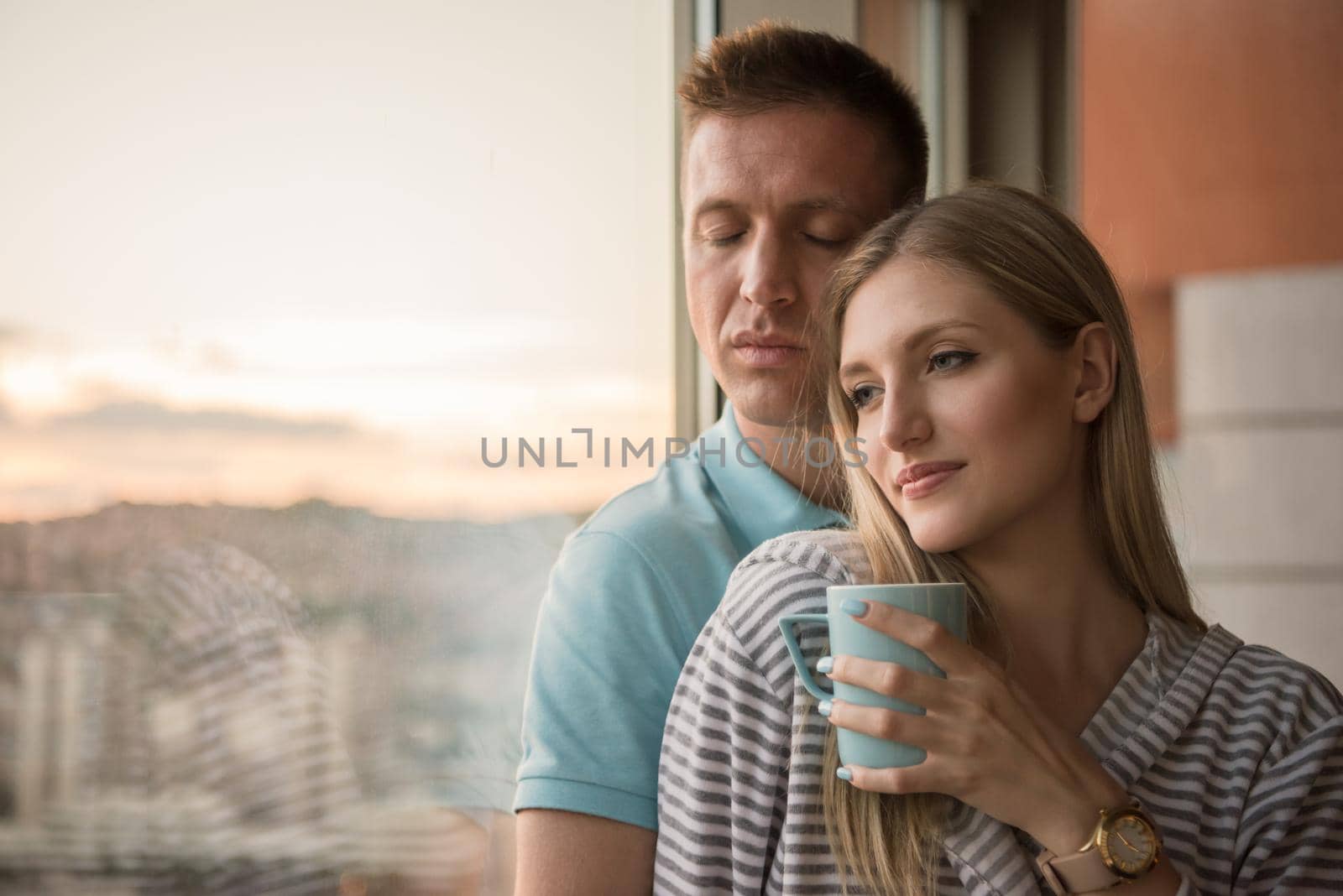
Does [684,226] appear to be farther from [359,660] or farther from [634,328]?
[359,660]

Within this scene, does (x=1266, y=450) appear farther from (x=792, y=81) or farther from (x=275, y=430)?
(x=275, y=430)

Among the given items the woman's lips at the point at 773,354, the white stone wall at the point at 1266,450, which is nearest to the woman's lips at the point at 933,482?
the woman's lips at the point at 773,354

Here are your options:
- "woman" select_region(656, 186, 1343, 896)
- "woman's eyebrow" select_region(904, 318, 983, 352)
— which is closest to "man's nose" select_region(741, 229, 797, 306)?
"woman" select_region(656, 186, 1343, 896)

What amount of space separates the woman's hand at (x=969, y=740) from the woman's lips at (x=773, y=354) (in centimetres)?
47

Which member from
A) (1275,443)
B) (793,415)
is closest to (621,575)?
(793,415)

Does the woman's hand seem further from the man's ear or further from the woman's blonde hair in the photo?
the man's ear

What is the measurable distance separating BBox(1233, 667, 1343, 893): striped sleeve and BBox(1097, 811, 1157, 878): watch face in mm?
168

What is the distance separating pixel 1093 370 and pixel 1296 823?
422mm

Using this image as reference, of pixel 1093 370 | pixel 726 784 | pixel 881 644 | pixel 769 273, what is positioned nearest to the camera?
pixel 881 644

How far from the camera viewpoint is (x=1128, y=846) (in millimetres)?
869

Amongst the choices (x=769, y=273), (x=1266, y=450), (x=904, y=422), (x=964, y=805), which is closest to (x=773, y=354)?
(x=769, y=273)

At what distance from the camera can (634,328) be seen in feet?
5.02

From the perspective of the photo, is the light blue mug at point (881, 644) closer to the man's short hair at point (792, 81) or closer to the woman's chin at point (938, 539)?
the woman's chin at point (938, 539)

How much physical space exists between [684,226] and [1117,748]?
73 cm
